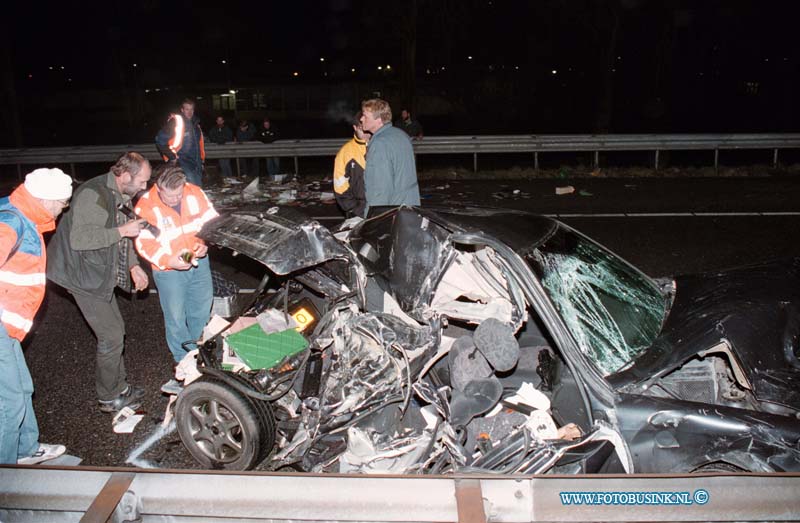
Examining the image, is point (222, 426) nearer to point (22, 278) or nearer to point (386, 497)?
point (22, 278)

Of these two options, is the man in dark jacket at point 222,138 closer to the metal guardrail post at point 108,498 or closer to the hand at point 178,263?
the hand at point 178,263

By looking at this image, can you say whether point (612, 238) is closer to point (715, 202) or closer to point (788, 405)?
point (715, 202)

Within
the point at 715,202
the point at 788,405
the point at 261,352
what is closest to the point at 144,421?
the point at 261,352

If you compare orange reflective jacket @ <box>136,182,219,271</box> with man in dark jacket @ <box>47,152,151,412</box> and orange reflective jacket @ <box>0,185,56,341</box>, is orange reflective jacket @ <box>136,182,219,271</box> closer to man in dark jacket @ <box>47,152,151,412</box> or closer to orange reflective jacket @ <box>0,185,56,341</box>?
man in dark jacket @ <box>47,152,151,412</box>

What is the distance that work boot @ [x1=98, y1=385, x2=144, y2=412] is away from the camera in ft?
15.3

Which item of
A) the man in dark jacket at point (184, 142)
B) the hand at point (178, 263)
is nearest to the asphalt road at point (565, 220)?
the hand at point (178, 263)

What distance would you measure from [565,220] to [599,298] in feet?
19.4

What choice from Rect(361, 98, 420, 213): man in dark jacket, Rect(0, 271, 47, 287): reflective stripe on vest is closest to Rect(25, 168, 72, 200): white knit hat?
Rect(0, 271, 47, 287): reflective stripe on vest

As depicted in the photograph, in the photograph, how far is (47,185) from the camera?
3.66m

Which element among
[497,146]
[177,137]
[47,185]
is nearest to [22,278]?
[47,185]

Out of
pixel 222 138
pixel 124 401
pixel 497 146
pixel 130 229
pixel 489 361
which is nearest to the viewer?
pixel 489 361

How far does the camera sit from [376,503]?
2312 millimetres

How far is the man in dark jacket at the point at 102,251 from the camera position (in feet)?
13.8

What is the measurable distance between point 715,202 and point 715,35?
32.9m
